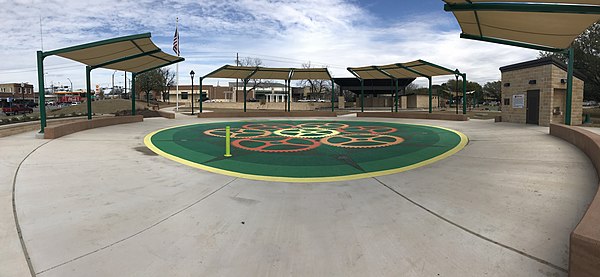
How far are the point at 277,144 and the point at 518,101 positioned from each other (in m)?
15.8

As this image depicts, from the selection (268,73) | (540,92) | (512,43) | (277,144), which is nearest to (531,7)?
(512,43)

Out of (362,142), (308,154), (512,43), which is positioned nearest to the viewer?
(308,154)

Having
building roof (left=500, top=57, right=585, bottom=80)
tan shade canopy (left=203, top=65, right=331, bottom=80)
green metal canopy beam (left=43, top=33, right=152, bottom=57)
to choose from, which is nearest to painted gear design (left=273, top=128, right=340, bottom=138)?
green metal canopy beam (left=43, top=33, right=152, bottom=57)

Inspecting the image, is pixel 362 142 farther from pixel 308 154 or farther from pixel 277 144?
pixel 308 154

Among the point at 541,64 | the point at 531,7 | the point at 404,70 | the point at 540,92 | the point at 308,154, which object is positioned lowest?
the point at 308,154

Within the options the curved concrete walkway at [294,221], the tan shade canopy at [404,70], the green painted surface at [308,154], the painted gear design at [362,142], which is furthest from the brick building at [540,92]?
the curved concrete walkway at [294,221]

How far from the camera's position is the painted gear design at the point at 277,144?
38.9 feet

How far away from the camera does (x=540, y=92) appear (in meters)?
18.1

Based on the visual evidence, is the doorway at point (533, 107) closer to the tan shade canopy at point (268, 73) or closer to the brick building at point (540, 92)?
the brick building at point (540, 92)

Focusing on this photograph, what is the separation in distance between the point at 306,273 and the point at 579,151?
33.9ft

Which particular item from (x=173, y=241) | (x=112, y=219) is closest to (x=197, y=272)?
(x=173, y=241)

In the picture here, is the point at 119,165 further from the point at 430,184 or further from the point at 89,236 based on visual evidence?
the point at 430,184

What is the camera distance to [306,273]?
371cm

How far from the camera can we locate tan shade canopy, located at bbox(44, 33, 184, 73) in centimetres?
1523
